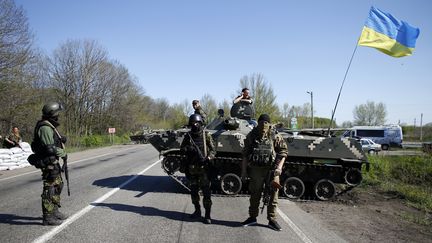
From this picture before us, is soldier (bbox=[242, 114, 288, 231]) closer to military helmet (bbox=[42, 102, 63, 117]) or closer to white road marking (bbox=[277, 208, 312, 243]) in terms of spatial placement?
white road marking (bbox=[277, 208, 312, 243])

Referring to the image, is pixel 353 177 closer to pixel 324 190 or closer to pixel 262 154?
pixel 324 190

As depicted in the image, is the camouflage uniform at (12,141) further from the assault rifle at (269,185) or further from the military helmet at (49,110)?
the assault rifle at (269,185)

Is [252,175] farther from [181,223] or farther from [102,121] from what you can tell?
[102,121]

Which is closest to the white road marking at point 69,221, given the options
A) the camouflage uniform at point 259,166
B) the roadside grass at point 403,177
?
the camouflage uniform at point 259,166

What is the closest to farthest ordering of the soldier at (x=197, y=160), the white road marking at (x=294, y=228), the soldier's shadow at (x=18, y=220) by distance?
the white road marking at (x=294, y=228), the soldier's shadow at (x=18, y=220), the soldier at (x=197, y=160)

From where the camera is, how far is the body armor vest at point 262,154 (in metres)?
6.60

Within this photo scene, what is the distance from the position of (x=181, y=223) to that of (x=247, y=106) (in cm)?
542

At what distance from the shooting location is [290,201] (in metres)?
9.59

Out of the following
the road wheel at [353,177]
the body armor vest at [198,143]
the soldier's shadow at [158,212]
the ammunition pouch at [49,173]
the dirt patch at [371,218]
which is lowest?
the dirt patch at [371,218]

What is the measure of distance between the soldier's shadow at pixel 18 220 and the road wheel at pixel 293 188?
5.91 m

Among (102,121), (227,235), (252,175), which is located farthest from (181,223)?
(102,121)

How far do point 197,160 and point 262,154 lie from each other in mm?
1281

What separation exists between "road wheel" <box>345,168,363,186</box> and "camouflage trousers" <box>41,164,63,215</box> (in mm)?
7235

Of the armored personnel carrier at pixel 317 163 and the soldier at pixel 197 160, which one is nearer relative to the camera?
the soldier at pixel 197 160
